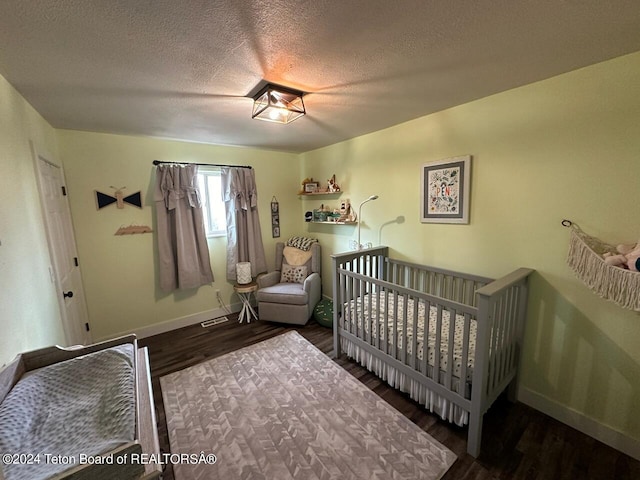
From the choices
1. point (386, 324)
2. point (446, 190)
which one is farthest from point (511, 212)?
point (386, 324)

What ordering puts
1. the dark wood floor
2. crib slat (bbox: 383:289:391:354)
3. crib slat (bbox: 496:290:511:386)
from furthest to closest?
crib slat (bbox: 383:289:391:354) < crib slat (bbox: 496:290:511:386) < the dark wood floor

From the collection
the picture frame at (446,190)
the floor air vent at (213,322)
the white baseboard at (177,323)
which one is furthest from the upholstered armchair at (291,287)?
the picture frame at (446,190)

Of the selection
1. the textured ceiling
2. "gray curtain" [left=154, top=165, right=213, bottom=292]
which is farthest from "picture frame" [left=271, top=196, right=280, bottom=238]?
the textured ceiling

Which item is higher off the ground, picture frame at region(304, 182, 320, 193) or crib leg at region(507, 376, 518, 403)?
picture frame at region(304, 182, 320, 193)

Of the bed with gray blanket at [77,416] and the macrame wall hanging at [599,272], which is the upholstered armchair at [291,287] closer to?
the bed with gray blanket at [77,416]

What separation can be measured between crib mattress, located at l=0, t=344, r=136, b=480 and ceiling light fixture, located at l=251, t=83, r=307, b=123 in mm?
1721

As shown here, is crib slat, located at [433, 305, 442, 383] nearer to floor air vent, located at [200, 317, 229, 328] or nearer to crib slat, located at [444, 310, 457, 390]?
crib slat, located at [444, 310, 457, 390]

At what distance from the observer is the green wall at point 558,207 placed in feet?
4.83

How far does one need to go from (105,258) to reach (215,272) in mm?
1177

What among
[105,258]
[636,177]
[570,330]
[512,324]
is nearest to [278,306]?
[105,258]

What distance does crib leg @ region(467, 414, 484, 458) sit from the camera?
152 cm

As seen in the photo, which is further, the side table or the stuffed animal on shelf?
the side table

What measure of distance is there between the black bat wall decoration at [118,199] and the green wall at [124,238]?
0.04m

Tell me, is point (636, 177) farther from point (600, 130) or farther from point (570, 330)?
point (570, 330)
